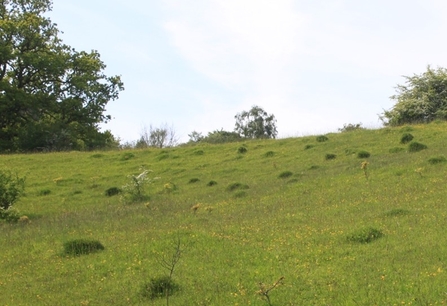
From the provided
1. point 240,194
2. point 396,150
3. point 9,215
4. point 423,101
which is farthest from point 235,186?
point 423,101

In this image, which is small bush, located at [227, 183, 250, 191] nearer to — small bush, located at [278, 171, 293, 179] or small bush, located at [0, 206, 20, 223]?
small bush, located at [278, 171, 293, 179]

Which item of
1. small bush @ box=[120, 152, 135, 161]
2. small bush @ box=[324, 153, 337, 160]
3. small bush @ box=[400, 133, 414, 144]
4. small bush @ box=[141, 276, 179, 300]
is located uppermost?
small bush @ box=[400, 133, 414, 144]

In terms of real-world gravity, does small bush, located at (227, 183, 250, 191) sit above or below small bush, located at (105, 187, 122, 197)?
above

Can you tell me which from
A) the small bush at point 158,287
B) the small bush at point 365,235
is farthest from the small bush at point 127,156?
the small bush at point 158,287

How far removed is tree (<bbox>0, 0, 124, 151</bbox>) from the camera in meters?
43.9

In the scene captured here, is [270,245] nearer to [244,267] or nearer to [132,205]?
[244,267]

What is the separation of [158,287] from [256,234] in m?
4.41

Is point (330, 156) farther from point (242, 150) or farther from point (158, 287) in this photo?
point (158, 287)

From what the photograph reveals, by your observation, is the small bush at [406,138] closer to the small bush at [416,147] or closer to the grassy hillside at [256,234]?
the grassy hillside at [256,234]

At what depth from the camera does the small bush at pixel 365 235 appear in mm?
11609

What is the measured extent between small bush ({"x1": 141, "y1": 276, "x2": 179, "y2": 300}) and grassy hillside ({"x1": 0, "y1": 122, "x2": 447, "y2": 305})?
0.17 m

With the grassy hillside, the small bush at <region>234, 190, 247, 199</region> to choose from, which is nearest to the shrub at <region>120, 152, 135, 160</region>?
the grassy hillside

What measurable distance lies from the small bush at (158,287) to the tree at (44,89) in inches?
1458

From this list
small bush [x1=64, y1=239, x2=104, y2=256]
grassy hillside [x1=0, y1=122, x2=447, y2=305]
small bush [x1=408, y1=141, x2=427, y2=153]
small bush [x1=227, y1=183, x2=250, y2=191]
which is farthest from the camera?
small bush [x1=408, y1=141, x2=427, y2=153]
